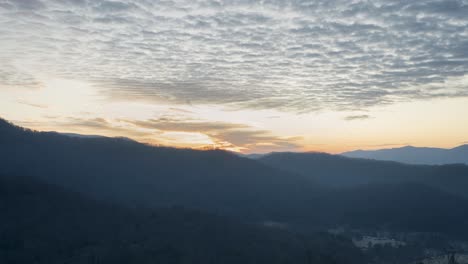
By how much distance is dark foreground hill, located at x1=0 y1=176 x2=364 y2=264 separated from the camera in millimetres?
49500

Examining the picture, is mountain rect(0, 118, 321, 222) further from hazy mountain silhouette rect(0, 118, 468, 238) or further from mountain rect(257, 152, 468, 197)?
mountain rect(257, 152, 468, 197)

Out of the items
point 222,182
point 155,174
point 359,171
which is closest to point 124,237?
point 155,174

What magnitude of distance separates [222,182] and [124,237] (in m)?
77.2

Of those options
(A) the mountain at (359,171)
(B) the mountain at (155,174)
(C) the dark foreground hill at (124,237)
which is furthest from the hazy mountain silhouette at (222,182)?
(C) the dark foreground hill at (124,237)

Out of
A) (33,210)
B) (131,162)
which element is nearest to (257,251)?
(33,210)

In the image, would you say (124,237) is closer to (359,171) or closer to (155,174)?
(155,174)

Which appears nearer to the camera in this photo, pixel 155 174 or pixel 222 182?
pixel 155 174

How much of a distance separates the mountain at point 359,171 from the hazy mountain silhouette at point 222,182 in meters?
0.45

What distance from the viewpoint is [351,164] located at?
173 m

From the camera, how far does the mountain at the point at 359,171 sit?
460 feet

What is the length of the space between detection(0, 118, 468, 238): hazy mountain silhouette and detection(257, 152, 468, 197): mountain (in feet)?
1.47

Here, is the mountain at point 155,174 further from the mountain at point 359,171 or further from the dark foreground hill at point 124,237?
the dark foreground hill at point 124,237

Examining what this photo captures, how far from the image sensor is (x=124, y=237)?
5647 cm

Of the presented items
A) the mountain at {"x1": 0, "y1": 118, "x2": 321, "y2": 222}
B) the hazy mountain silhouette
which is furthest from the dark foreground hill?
the mountain at {"x1": 0, "y1": 118, "x2": 321, "y2": 222}
